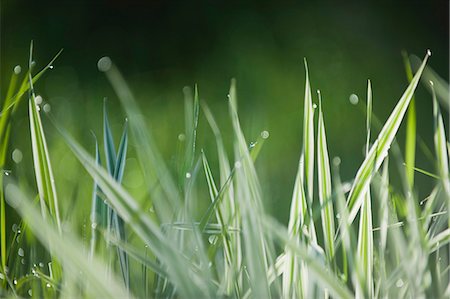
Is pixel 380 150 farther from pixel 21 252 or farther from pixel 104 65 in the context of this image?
pixel 104 65

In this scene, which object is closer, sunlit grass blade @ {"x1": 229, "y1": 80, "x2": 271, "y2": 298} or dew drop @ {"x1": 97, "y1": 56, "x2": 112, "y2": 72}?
sunlit grass blade @ {"x1": 229, "y1": 80, "x2": 271, "y2": 298}

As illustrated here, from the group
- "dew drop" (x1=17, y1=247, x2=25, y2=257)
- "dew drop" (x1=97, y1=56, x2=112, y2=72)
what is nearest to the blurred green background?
"dew drop" (x1=97, y1=56, x2=112, y2=72)

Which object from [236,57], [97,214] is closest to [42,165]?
[97,214]

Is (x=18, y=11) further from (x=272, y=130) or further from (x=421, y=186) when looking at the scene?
(x=421, y=186)

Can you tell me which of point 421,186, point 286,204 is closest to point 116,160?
point 286,204

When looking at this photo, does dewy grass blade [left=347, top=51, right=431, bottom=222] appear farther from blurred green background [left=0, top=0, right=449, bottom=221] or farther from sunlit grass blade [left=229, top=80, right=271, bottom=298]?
blurred green background [left=0, top=0, right=449, bottom=221]

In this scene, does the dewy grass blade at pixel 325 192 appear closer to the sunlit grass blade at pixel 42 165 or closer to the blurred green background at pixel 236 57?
the sunlit grass blade at pixel 42 165
